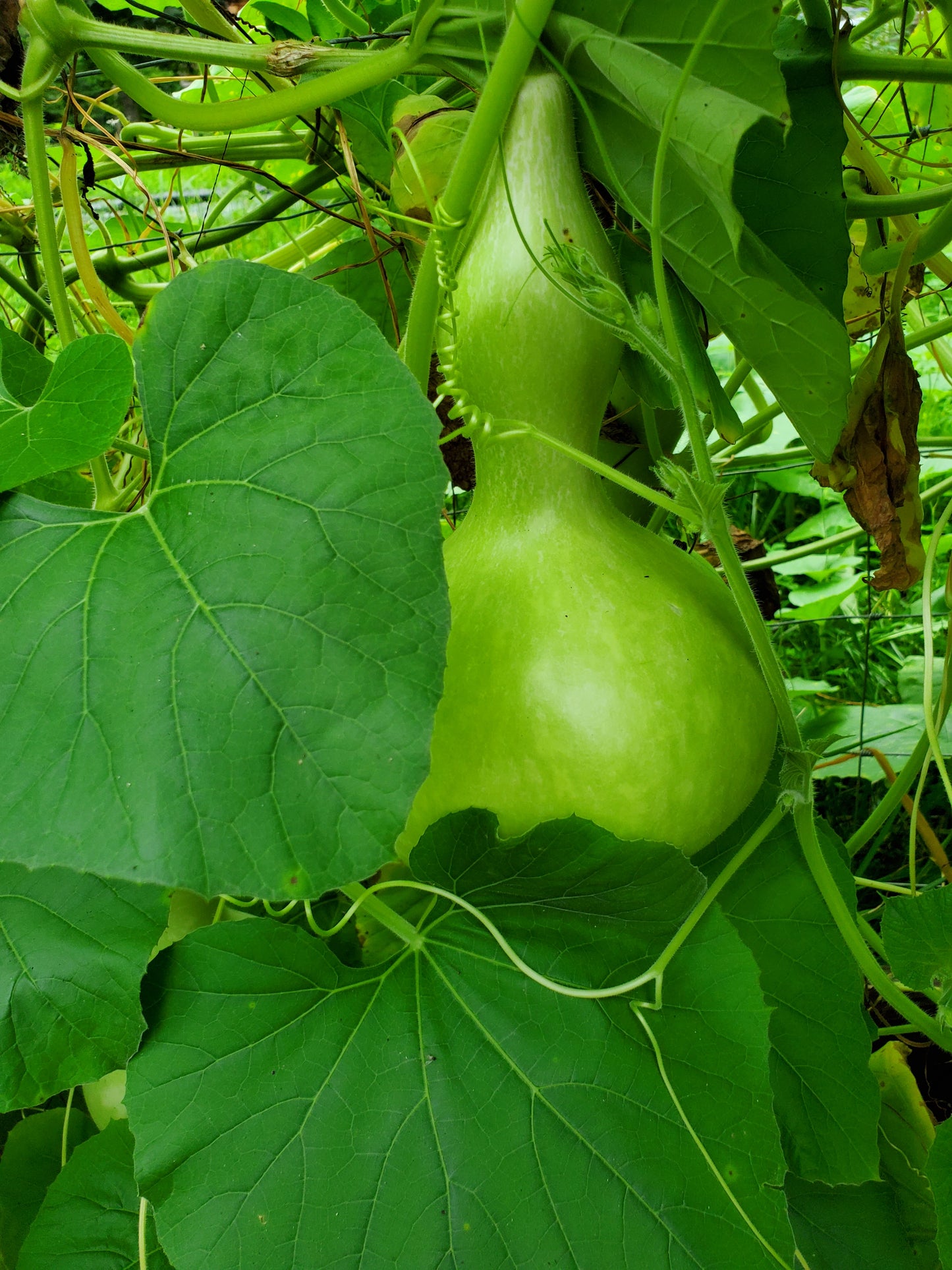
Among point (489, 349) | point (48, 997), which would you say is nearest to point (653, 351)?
point (489, 349)

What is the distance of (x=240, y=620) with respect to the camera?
1.62 feet

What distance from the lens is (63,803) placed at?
47cm

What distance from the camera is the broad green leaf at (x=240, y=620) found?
A: 470 mm

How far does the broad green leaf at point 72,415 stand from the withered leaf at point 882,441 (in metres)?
0.51

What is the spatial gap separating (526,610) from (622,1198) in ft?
1.07

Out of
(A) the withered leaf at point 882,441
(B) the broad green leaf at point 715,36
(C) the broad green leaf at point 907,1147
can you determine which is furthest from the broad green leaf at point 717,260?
(C) the broad green leaf at point 907,1147

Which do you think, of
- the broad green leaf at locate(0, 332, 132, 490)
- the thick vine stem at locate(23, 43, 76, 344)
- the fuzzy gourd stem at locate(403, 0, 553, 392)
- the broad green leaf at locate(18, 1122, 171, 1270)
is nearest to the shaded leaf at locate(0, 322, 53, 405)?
the thick vine stem at locate(23, 43, 76, 344)

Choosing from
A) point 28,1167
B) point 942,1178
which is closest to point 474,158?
point 942,1178

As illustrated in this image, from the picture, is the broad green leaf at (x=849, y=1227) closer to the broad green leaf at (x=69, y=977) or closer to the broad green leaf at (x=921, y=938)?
the broad green leaf at (x=921, y=938)

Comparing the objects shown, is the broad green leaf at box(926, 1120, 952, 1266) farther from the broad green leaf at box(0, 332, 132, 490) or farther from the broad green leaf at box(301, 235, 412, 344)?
the broad green leaf at box(301, 235, 412, 344)

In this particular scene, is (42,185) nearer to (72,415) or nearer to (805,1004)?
(72,415)

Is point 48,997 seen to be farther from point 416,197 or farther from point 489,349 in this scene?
point 416,197

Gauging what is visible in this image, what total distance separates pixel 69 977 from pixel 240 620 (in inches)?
10.9

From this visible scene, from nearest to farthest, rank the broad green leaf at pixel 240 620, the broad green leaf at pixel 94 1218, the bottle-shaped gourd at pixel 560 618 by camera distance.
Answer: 1. the broad green leaf at pixel 240 620
2. the bottle-shaped gourd at pixel 560 618
3. the broad green leaf at pixel 94 1218
